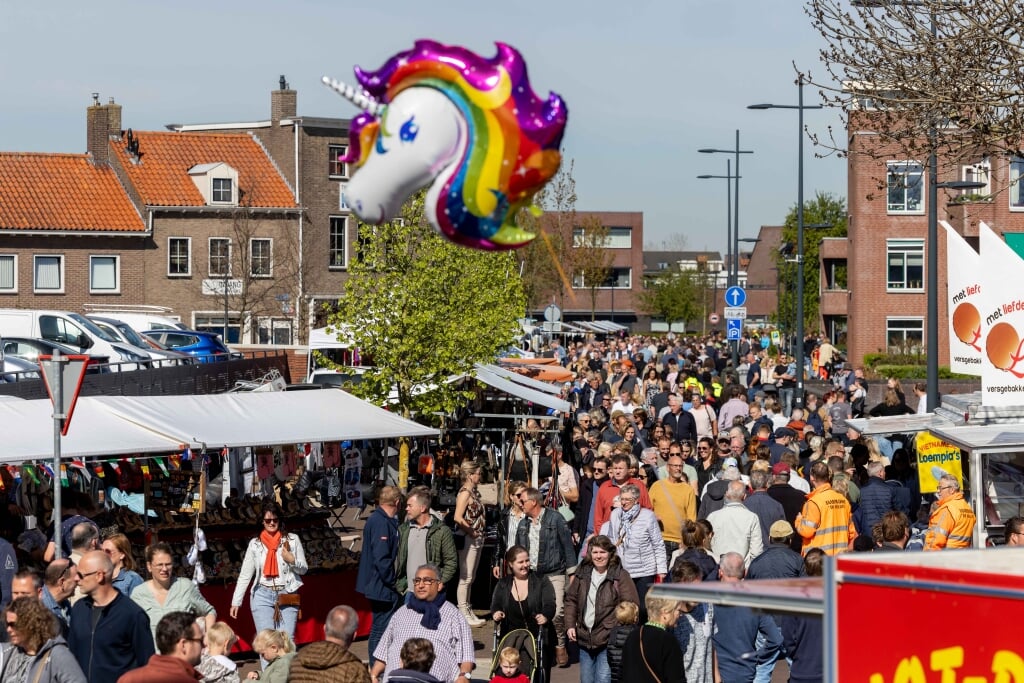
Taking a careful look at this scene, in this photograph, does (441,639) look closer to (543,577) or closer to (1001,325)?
(543,577)

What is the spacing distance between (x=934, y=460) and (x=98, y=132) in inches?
1836

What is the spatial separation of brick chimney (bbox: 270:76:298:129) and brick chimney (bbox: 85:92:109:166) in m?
6.24

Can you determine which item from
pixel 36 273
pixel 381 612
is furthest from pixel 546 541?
pixel 36 273

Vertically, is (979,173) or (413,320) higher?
(979,173)

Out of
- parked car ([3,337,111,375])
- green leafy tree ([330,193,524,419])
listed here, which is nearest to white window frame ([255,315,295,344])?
parked car ([3,337,111,375])

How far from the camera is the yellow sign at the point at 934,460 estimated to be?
50.0ft

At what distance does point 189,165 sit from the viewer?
2272 inches

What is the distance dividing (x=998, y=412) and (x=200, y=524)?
749 centimetres

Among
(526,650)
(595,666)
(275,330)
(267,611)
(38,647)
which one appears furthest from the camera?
(275,330)

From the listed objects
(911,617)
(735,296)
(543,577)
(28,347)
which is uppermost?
(735,296)

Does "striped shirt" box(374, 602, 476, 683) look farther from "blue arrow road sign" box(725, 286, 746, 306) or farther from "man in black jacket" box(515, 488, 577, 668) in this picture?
"blue arrow road sign" box(725, 286, 746, 306)

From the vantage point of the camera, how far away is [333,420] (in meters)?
15.7

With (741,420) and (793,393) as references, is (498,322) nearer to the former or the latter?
(741,420)

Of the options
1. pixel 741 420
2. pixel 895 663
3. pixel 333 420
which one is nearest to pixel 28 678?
pixel 895 663
